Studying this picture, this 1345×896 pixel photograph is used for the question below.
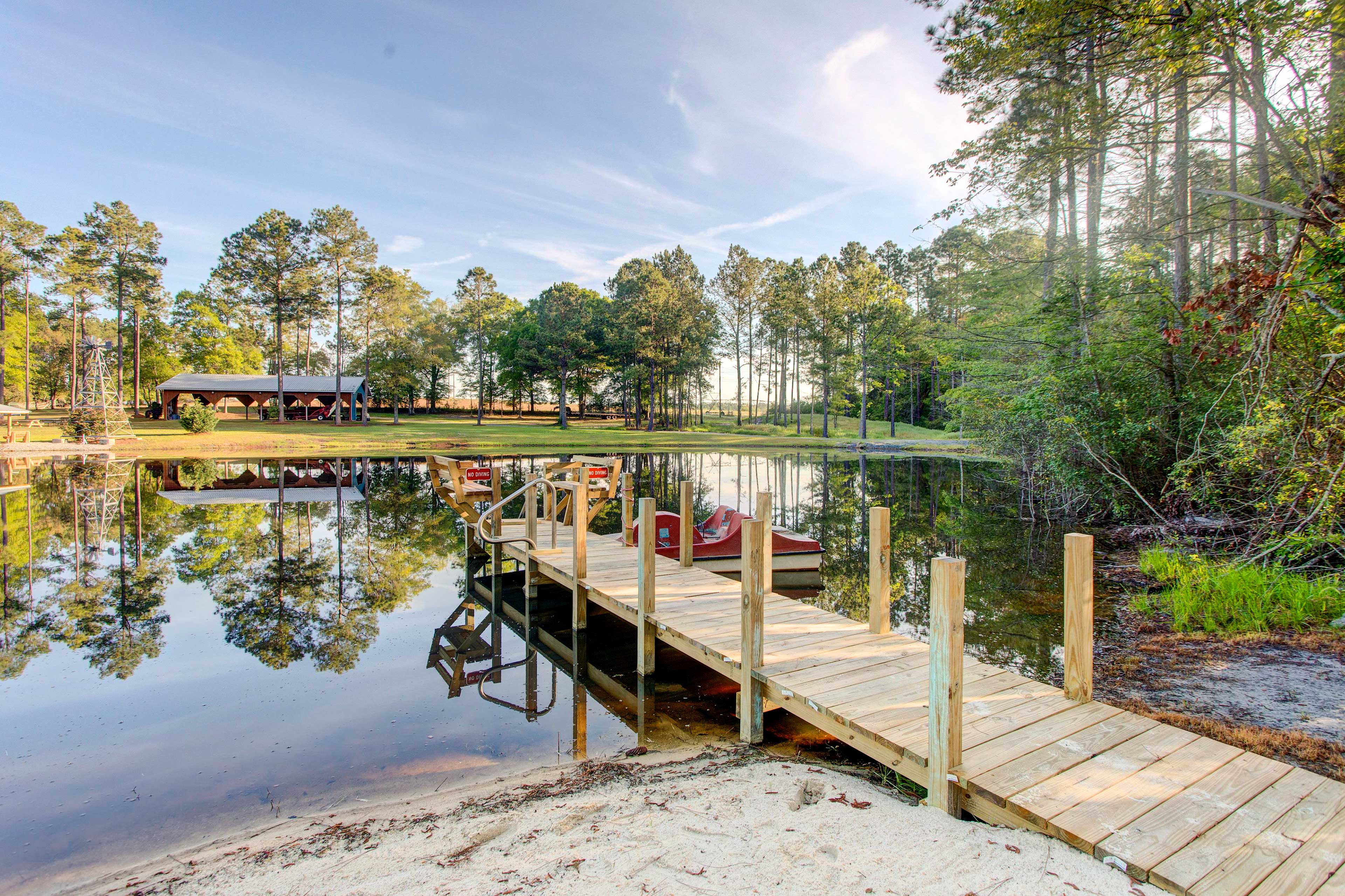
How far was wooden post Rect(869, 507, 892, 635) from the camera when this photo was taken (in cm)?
516

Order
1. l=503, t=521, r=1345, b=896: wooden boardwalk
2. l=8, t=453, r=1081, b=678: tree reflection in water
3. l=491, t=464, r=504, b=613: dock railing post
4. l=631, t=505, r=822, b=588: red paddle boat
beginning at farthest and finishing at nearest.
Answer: l=631, t=505, r=822, b=588: red paddle boat
l=491, t=464, r=504, b=613: dock railing post
l=8, t=453, r=1081, b=678: tree reflection in water
l=503, t=521, r=1345, b=896: wooden boardwalk

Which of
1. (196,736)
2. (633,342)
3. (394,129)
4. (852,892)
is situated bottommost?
(196,736)

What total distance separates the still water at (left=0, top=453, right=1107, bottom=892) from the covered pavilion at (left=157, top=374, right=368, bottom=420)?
102ft

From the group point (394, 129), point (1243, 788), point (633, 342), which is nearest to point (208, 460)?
point (394, 129)

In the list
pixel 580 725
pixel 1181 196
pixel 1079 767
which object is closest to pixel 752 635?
pixel 580 725

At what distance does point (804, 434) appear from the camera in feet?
164

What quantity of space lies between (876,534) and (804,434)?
45643 mm

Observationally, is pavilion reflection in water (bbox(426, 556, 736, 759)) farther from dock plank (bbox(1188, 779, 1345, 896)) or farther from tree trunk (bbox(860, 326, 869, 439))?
tree trunk (bbox(860, 326, 869, 439))

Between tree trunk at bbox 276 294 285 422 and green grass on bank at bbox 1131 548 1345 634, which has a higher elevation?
tree trunk at bbox 276 294 285 422

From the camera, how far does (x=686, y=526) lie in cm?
747

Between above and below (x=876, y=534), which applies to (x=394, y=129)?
above

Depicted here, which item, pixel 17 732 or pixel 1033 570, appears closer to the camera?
pixel 17 732

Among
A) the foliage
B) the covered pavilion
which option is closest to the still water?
the foliage

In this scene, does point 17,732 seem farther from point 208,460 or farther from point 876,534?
point 208,460
